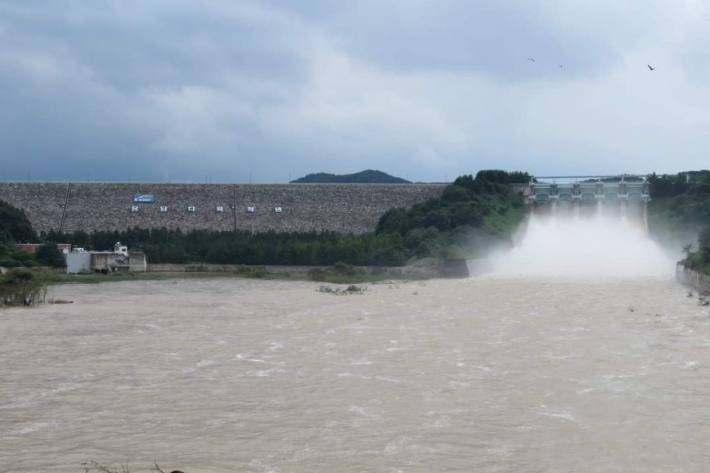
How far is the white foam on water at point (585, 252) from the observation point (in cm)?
5812

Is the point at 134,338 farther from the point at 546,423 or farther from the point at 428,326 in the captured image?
the point at 546,423

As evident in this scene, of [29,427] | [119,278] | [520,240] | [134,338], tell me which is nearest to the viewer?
[29,427]

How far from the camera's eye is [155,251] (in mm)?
62938

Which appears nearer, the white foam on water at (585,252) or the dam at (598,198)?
the white foam on water at (585,252)

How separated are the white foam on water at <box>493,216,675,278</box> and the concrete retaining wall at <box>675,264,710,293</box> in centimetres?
572

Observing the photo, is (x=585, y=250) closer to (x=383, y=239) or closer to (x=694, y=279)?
(x=383, y=239)

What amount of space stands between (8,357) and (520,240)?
5517 centimetres

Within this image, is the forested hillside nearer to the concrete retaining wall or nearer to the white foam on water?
the white foam on water

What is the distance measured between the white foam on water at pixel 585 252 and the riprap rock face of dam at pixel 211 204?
1380 centimetres

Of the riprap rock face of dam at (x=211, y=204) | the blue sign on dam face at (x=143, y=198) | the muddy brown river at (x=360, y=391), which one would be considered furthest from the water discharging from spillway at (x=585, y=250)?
the blue sign on dam face at (x=143, y=198)

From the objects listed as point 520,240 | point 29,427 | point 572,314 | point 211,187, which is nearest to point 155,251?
point 211,187

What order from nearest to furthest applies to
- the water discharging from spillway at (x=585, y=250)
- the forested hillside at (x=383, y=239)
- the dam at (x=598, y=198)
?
the water discharging from spillway at (x=585, y=250)
the forested hillside at (x=383, y=239)
the dam at (x=598, y=198)

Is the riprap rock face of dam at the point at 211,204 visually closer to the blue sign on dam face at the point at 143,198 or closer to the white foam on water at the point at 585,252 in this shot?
the blue sign on dam face at the point at 143,198

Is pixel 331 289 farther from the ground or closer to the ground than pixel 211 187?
closer to the ground
